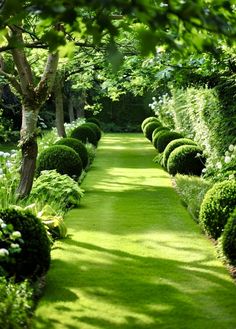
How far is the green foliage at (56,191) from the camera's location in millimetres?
10695

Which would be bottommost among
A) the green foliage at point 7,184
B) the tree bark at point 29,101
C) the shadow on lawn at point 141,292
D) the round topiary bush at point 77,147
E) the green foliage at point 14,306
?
the shadow on lawn at point 141,292

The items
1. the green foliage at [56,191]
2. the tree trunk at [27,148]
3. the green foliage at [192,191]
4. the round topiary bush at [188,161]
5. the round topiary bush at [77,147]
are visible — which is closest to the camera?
the tree trunk at [27,148]

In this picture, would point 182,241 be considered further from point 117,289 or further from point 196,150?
point 196,150

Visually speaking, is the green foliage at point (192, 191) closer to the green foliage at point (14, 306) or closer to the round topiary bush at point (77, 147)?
the round topiary bush at point (77, 147)

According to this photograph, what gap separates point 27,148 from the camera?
9.88 m

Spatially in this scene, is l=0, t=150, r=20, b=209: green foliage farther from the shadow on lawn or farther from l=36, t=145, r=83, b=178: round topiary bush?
the shadow on lawn

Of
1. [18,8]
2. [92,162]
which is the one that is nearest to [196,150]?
[92,162]

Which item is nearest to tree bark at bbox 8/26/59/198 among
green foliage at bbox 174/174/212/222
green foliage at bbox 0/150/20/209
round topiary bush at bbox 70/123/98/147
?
green foliage at bbox 0/150/20/209

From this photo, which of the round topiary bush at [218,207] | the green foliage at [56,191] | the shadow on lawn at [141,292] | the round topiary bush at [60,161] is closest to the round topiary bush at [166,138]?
the round topiary bush at [60,161]

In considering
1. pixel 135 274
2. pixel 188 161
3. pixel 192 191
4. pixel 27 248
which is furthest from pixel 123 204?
pixel 27 248

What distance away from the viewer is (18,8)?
2387mm

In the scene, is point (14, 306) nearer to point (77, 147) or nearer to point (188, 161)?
point (188, 161)

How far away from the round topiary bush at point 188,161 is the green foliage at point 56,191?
4196 mm

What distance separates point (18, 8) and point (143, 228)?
748 cm
